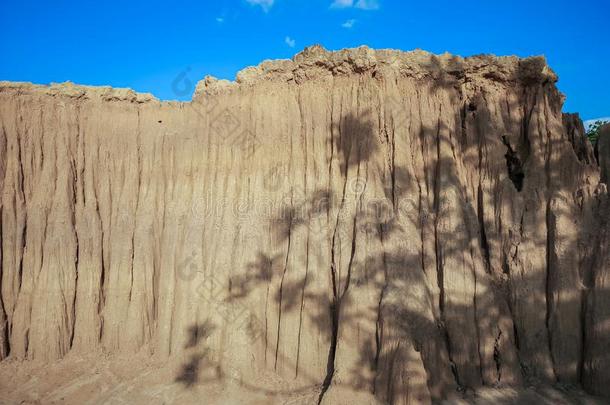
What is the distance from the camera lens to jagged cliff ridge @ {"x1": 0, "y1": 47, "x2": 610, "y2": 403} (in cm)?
866

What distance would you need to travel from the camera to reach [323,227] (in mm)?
10039

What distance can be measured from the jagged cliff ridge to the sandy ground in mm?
211

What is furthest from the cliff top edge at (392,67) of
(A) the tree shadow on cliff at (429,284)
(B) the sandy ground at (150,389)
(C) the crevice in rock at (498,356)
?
(B) the sandy ground at (150,389)

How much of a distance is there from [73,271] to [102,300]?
0.98 m

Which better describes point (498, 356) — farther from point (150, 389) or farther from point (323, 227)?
point (150, 389)

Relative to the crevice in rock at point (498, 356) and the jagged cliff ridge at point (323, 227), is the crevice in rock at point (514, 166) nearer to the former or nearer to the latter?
the jagged cliff ridge at point (323, 227)

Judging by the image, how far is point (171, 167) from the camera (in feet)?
37.8

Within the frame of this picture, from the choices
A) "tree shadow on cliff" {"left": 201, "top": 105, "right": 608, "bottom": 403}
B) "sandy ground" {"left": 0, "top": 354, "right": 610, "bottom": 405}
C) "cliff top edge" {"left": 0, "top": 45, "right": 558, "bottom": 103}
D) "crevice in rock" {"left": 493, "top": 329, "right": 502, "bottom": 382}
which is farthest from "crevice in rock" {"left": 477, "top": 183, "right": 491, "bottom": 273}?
"cliff top edge" {"left": 0, "top": 45, "right": 558, "bottom": 103}

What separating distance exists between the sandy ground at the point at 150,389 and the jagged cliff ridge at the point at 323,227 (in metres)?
0.21

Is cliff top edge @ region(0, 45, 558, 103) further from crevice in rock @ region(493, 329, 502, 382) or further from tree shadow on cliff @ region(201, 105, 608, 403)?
crevice in rock @ region(493, 329, 502, 382)

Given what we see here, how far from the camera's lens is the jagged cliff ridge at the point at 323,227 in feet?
28.4

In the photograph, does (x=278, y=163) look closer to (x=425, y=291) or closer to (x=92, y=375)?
(x=425, y=291)

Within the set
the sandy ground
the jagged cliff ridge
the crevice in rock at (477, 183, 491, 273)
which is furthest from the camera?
the crevice in rock at (477, 183, 491, 273)

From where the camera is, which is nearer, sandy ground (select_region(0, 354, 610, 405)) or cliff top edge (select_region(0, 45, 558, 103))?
sandy ground (select_region(0, 354, 610, 405))
